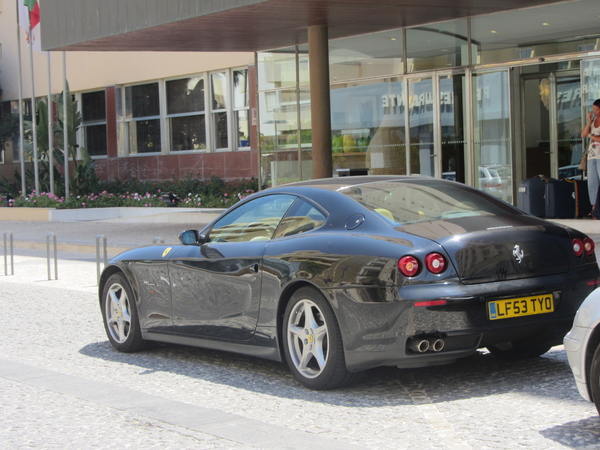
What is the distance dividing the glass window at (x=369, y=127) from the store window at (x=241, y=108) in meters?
6.91

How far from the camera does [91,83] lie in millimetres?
31500

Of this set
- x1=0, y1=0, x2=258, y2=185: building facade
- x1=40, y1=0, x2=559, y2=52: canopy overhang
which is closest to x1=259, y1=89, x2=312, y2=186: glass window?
x1=40, y1=0, x2=559, y2=52: canopy overhang

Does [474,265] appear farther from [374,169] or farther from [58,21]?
[58,21]

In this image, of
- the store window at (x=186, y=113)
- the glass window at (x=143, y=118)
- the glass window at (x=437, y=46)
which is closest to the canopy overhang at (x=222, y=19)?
the glass window at (x=437, y=46)

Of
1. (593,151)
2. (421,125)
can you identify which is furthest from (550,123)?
(593,151)

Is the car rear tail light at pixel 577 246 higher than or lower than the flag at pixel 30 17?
lower

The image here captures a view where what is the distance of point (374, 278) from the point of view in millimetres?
5402

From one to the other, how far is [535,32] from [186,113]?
14.7m

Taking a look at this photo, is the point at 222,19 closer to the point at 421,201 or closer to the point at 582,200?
the point at 582,200

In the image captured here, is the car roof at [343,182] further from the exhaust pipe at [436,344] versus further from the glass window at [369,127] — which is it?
the glass window at [369,127]

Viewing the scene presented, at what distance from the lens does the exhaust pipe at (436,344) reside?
17.4ft

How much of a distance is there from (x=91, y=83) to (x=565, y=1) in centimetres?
2012

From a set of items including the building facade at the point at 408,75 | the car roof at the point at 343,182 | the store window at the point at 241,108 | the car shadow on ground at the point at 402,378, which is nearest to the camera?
the car shadow on ground at the point at 402,378

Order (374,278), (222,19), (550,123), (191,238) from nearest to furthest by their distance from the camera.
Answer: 1. (374,278)
2. (191,238)
3. (222,19)
4. (550,123)
